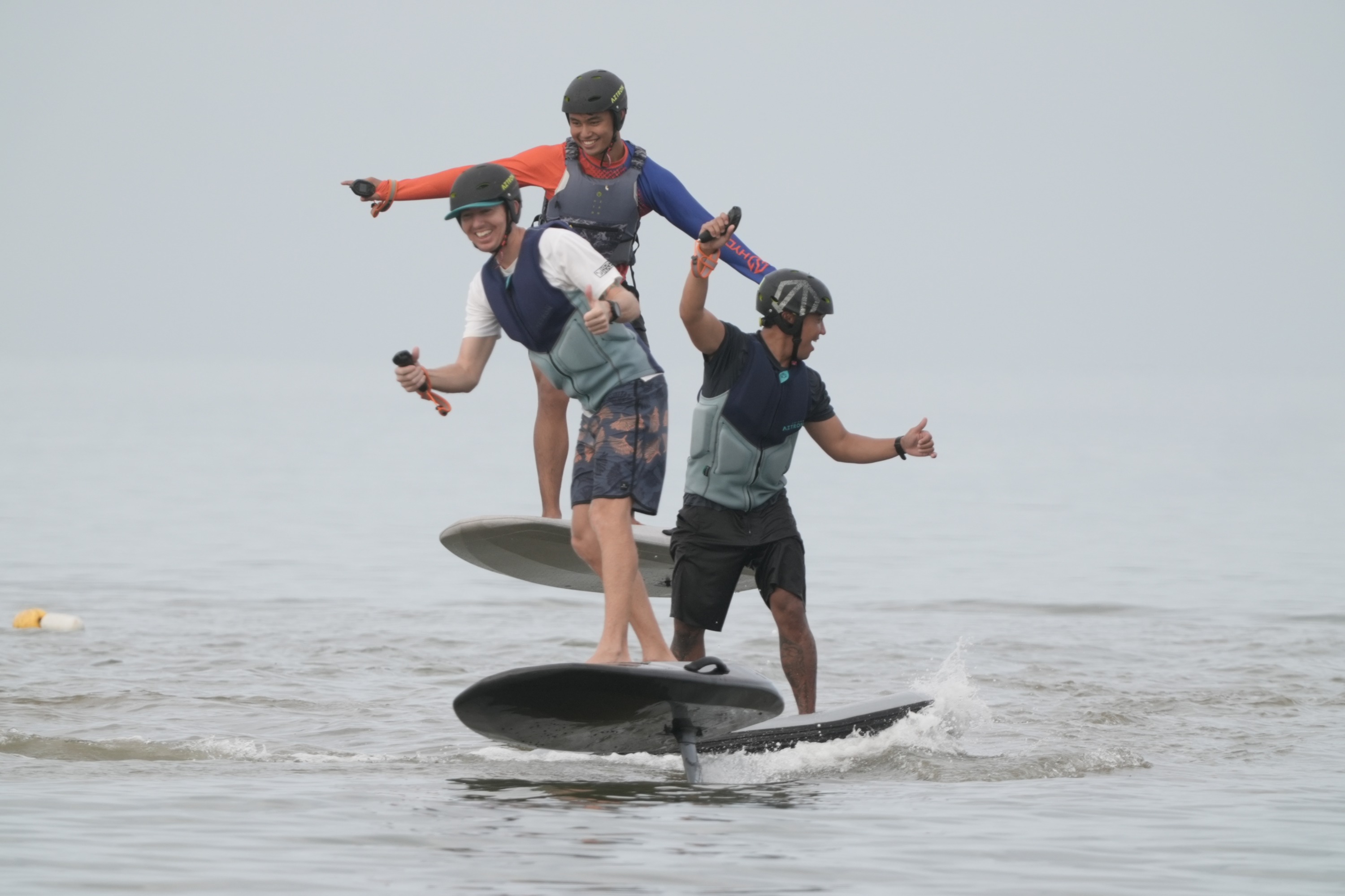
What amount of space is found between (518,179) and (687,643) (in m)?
2.69

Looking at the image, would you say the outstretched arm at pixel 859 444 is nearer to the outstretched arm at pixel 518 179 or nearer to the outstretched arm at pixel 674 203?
the outstretched arm at pixel 674 203

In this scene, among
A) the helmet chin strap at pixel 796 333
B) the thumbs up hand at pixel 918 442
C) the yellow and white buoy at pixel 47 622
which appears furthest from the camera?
the yellow and white buoy at pixel 47 622

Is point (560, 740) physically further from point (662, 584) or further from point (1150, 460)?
point (1150, 460)

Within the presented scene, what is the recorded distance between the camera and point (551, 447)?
10.6m

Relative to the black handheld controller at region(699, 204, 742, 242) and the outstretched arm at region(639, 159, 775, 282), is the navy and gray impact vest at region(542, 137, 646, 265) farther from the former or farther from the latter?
the black handheld controller at region(699, 204, 742, 242)

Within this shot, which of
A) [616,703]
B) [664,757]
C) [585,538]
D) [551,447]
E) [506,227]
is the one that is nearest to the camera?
[506,227]

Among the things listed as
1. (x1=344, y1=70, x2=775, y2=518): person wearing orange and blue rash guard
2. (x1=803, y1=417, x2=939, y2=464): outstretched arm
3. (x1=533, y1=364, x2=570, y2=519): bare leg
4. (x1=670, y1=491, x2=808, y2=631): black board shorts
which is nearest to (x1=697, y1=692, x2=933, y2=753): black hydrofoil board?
(x1=670, y1=491, x2=808, y2=631): black board shorts

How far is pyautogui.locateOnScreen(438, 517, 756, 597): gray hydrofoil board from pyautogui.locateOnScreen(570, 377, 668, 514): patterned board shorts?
1.34m

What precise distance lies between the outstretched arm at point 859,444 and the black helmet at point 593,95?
1.93 metres

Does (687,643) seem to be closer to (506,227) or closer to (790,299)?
(790,299)

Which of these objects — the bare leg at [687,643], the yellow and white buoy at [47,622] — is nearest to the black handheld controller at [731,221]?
the bare leg at [687,643]

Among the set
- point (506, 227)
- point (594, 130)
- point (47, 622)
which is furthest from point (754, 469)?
point (47, 622)

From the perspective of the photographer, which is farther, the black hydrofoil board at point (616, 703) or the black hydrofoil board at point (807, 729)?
the black hydrofoil board at point (807, 729)

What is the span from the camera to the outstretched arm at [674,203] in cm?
965
